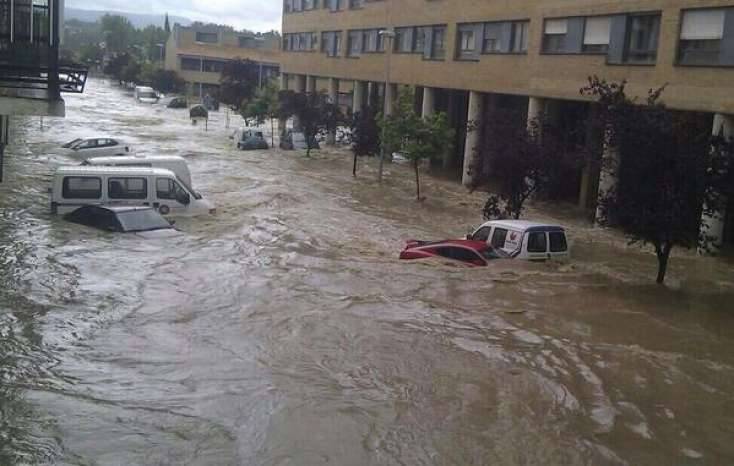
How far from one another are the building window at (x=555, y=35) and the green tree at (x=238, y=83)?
44.4m

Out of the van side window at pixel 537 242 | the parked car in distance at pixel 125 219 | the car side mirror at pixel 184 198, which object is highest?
the van side window at pixel 537 242

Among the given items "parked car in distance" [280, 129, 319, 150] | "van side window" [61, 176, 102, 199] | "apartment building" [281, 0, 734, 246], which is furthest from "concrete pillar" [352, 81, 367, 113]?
"van side window" [61, 176, 102, 199]

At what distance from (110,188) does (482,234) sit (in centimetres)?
948

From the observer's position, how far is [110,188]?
21250 millimetres

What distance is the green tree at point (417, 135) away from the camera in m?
32.1

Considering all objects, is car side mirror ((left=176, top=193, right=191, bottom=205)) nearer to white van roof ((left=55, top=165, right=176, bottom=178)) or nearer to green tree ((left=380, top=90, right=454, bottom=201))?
white van roof ((left=55, top=165, right=176, bottom=178))

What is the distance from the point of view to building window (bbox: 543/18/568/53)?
30047 mm

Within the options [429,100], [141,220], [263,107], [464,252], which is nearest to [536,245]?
[464,252]

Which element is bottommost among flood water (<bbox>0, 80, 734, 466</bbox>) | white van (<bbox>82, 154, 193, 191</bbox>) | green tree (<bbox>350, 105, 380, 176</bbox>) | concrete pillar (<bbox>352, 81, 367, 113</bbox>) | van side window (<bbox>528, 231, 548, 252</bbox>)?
flood water (<bbox>0, 80, 734, 466</bbox>)

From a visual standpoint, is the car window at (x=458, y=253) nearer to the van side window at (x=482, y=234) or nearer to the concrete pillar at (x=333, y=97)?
the van side window at (x=482, y=234)

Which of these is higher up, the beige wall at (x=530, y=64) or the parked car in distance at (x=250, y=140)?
the beige wall at (x=530, y=64)

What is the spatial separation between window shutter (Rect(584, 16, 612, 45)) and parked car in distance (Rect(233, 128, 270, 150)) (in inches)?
973

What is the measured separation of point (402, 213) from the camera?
28.6m

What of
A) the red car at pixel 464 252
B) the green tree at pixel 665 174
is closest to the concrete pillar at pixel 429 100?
the red car at pixel 464 252
